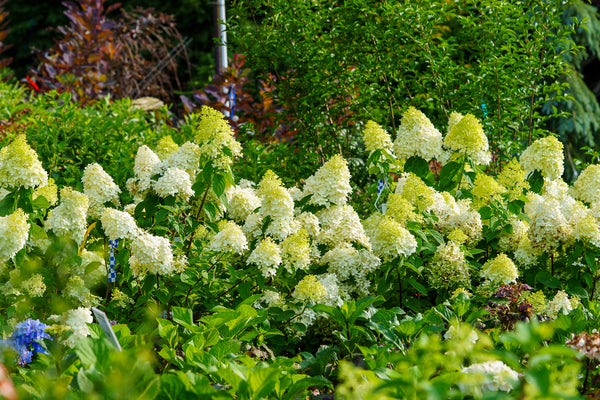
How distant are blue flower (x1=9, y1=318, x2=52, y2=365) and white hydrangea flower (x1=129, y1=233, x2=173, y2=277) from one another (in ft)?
1.42

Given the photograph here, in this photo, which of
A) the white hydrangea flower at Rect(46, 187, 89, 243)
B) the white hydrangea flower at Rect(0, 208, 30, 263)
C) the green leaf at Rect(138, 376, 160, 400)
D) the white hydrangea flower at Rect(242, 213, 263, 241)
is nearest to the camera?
the green leaf at Rect(138, 376, 160, 400)

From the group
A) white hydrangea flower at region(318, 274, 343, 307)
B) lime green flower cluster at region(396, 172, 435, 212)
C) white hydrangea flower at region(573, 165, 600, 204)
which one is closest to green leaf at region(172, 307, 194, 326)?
white hydrangea flower at region(318, 274, 343, 307)

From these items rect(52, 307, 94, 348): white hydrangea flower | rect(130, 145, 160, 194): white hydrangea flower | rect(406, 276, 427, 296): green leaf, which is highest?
rect(130, 145, 160, 194): white hydrangea flower

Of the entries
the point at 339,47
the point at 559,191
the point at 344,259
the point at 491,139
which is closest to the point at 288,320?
the point at 344,259

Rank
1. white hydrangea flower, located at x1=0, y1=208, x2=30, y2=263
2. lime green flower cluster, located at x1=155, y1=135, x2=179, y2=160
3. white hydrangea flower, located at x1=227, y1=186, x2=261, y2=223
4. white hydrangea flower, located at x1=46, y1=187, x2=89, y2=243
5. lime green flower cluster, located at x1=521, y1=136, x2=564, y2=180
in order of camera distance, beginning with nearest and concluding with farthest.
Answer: white hydrangea flower, located at x1=0, y1=208, x2=30, y2=263 < white hydrangea flower, located at x1=46, y1=187, x2=89, y2=243 < white hydrangea flower, located at x1=227, y1=186, x2=261, y2=223 < lime green flower cluster, located at x1=521, y1=136, x2=564, y2=180 < lime green flower cluster, located at x1=155, y1=135, x2=179, y2=160

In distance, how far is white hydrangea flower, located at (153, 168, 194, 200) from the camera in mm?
2705

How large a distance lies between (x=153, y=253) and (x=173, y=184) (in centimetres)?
40

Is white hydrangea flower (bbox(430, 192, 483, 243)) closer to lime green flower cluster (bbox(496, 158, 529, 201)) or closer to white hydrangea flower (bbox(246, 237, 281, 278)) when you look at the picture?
lime green flower cluster (bbox(496, 158, 529, 201))

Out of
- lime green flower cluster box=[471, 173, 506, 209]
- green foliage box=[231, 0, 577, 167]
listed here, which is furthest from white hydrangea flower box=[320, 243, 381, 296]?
green foliage box=[231, 0, 577, 167]

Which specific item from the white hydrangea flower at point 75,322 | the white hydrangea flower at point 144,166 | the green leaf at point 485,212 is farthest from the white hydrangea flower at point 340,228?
the white hydrangea flower at point 75,322

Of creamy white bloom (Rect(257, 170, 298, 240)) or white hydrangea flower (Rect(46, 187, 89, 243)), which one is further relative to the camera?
creamy white bloom (Rect(257, 170, 298, 240))

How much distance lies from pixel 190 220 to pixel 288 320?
0.69 metres

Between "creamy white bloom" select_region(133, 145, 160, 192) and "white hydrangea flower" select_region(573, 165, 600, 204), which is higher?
"white hydrangea flower" select_region(573, 165, 600, 204)

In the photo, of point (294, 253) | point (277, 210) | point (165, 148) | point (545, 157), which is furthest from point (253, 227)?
point (545, 157)
